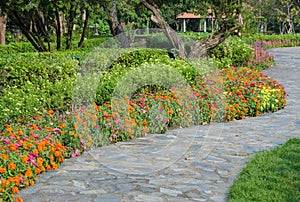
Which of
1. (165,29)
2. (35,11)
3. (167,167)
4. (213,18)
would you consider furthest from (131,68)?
(35,11)

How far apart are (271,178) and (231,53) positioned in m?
11.7

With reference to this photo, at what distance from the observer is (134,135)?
7996 millimetres

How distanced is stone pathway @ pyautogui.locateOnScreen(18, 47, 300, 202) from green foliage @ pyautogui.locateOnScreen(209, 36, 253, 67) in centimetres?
755

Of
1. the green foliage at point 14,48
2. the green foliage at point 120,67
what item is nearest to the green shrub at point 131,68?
the green foliage at point 120,67

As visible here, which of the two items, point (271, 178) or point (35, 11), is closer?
point (271, 178)

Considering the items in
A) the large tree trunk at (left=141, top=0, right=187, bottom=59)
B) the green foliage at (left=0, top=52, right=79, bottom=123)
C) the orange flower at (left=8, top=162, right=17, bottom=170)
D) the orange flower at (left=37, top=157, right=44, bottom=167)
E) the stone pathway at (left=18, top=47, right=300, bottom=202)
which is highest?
→ the large tree trunk at (left=141, top=0, right=187, bottom=59)

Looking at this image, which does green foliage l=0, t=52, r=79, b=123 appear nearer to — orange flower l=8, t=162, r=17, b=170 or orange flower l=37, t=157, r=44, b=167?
orange flower l=37, t=157, r=44, b=167

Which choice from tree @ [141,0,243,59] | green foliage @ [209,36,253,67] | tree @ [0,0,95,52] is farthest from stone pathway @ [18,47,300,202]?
tree @ [0,0,95,52]

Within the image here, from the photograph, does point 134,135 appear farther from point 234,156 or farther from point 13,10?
point 13,10

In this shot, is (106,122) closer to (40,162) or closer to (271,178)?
(40,162)

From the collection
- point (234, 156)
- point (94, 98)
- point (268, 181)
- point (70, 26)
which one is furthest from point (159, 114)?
point (70, 26)

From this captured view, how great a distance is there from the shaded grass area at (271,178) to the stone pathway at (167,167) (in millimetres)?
180

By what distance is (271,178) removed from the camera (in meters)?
5.72

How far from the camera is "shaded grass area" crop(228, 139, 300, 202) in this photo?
510 cm
